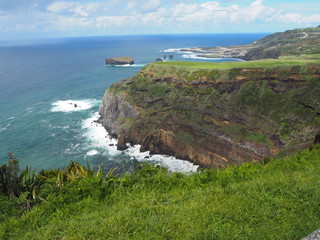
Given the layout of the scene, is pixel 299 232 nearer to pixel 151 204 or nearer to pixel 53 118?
pixel 151 204

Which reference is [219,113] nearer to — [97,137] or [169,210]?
[97,137]

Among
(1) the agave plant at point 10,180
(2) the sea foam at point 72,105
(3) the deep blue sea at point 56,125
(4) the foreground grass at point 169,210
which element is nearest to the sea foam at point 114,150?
(3) the deep blue sea at point 56,125

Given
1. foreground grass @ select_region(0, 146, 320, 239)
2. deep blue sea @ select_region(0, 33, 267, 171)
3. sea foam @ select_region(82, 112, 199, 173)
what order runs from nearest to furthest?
foreground grass @ select_region(0, 146, 320, 239), sea foam @ select_region(82, 112, 199, 173), deep blue sea @ select_region(0, 33, 267, 171)

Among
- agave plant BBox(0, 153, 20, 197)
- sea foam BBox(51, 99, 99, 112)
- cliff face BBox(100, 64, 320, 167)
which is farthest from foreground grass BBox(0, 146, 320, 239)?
sea foam BBox(51, 99, 99, 112)

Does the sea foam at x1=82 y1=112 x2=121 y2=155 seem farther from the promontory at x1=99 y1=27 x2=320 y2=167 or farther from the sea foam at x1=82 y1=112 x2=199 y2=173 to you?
the promontory at x1=99 y1=27 x2=320 y2=167

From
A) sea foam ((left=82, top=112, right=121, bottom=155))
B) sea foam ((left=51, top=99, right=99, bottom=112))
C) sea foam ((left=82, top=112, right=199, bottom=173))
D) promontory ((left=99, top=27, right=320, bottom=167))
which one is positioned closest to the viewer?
promontory ((left=99, top=27, right=320, bottom=167))

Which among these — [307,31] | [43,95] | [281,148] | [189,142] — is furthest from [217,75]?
[307,31]

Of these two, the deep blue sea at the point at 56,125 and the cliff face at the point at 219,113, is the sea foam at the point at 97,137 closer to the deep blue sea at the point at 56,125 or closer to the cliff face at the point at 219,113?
the deep blue sea at the point at 56,125
